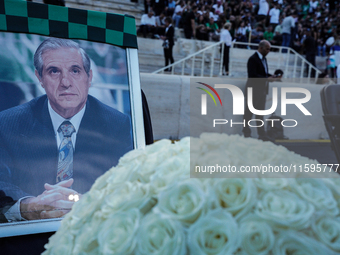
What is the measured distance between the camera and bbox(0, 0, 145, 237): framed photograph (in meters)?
1.36

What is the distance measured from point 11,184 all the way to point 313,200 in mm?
1298

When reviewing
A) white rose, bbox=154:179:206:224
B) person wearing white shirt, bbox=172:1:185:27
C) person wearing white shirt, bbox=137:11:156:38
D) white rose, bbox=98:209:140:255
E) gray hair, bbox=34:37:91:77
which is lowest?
white rose, bbox=98:209:140:255

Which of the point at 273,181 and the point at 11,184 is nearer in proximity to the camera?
the point at 273,181

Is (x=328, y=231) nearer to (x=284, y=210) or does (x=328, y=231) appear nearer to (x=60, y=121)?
(x=284, y=210)

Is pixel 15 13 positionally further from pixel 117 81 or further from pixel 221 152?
pixel 221 152

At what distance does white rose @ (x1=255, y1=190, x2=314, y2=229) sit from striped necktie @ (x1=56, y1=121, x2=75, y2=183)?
3.85ft

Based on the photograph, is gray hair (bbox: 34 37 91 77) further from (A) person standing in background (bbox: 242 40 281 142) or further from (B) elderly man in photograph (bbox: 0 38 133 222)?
(A) person standing in background (bbox: 242 40 281 142)

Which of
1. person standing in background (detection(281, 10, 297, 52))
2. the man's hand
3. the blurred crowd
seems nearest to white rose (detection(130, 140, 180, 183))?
the man's hand

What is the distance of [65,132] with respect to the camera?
4.99 feet

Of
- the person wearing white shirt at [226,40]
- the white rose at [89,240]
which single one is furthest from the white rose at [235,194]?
the person wearing white shirt at [226,40]

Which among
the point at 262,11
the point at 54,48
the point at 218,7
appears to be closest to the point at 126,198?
the point at 54,48

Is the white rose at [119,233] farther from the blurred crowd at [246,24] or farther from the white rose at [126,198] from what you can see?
the blurred crowd at [246,24]

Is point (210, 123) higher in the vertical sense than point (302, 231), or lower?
lower

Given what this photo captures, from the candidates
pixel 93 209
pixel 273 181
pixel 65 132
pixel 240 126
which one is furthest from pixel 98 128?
pixel 240 126
